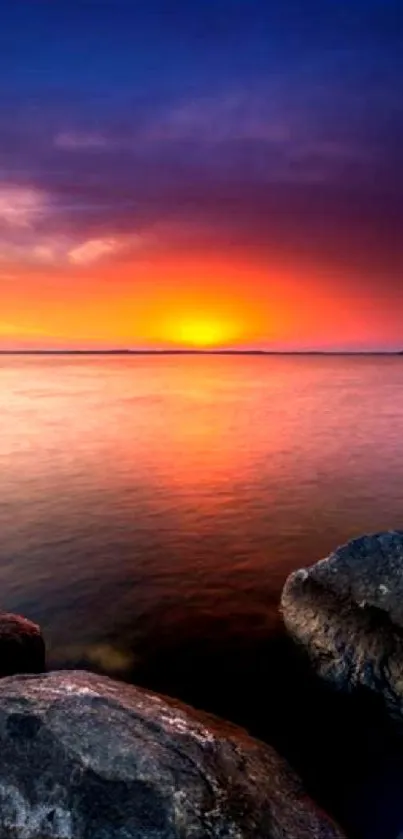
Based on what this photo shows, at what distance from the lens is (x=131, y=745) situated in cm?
612

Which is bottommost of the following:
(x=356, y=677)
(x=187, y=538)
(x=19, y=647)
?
(x=356, y=677)

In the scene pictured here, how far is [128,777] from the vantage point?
18.8ft

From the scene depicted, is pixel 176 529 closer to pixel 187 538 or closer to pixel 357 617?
pixel 187 538

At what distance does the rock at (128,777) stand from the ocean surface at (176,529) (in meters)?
4.00

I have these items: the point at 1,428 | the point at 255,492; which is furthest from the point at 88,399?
the point at 255,492

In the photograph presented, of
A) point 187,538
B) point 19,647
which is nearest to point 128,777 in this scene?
point 19,647

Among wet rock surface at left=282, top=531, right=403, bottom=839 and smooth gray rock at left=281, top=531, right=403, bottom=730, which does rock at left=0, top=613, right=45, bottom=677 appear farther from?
smooth gray rock at left=281, top=531, right=403, bottom=730

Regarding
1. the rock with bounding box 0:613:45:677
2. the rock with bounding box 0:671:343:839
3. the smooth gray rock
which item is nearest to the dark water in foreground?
the smooth gray rock

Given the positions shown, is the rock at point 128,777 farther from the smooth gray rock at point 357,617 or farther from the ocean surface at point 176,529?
the ocean surface at point 176,529

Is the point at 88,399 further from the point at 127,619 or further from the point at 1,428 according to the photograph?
the point at 127,619

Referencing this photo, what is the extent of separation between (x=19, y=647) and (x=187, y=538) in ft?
34.7

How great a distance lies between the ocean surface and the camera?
12.4 meters

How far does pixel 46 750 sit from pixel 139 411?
61.0 m

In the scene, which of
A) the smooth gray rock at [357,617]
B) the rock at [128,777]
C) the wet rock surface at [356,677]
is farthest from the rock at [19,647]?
the smooth gray rock at [357,617]
